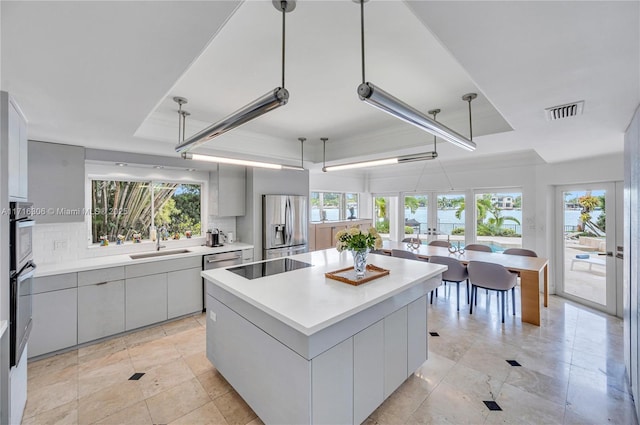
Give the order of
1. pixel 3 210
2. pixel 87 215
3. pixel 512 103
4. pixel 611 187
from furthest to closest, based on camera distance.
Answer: pixel 611 187 < pixel 87 215 < pixel 512 103 < pixel 3 210

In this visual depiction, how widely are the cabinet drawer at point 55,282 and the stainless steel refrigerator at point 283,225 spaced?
2.47 meters

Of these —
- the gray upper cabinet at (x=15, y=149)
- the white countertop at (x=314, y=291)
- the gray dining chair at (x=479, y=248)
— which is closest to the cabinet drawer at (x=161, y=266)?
the white countertop at (x=314, y=291)

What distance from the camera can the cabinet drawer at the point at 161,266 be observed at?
11.0 feet

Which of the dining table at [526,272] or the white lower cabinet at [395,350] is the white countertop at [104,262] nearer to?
the white lower cabinet at [395,350]

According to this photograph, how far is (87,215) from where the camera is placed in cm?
361

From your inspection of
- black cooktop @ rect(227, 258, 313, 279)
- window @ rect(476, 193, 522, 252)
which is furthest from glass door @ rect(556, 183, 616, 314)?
black cooktop @ rect(227, 258, 313, 279)

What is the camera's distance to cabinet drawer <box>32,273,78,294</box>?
2.78 meters

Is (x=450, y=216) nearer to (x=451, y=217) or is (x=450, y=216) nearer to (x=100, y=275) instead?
(x=451, y=217)

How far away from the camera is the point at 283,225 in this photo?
4809 millimetres

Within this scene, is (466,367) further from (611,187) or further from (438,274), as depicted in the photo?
(611,187)

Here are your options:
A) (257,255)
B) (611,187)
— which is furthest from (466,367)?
(611,187)

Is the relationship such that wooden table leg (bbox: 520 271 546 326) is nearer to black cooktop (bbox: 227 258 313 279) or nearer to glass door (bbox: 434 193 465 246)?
glass door (bbox: 434 193 465 246)

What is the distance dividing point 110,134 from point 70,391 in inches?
95.5

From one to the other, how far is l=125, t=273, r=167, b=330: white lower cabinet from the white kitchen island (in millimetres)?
1454
